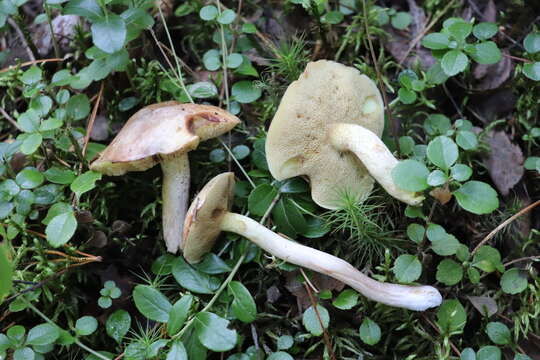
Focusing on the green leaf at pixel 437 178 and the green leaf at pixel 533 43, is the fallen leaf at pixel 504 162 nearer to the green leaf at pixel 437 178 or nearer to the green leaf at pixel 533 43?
the green leaf at pixel 533 43

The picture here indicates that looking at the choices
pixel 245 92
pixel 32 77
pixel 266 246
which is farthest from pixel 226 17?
pixel 266 246

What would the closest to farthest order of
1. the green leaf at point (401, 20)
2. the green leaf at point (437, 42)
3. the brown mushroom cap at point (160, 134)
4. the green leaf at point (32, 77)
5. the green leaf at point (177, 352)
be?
the green leaf at point (177, 352) < the brown mushroom cap at point (160, 134) < the green leaf at point (437, 42) < the green leaf at point (32, 77) < the green leaf at point (401, 20)

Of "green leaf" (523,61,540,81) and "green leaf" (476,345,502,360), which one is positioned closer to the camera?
"green leaf" (476,345,502,360)

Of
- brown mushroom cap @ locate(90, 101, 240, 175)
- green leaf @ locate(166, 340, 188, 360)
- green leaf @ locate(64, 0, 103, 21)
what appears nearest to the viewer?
green leaf @ locate(166, 340, 188, 360)

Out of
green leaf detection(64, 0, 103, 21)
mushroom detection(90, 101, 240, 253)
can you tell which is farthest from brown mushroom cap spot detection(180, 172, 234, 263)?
green leaf detection(64, 0, 103, 21)

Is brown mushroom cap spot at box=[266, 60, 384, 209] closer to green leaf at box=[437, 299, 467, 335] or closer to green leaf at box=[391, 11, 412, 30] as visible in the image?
green leaf at box=[437, 299, 467, 335]

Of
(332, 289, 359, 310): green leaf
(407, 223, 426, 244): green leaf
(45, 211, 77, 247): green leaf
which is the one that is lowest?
(332, 289, 359, 310): green leaf

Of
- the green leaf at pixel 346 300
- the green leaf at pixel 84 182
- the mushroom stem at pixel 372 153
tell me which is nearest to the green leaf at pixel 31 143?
the green leaf at pixel 84 182
